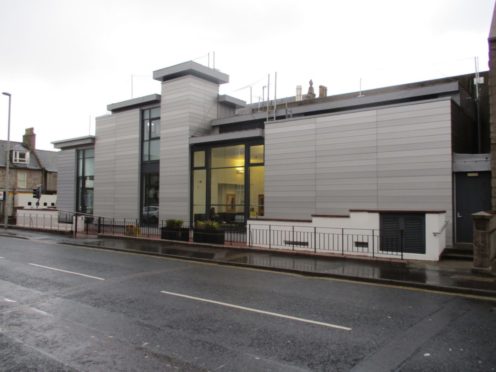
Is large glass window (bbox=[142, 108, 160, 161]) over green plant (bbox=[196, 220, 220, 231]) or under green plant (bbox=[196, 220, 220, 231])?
over

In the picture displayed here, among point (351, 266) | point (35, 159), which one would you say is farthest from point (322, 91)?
point (35, 159)

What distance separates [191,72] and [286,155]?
8876 millimetres

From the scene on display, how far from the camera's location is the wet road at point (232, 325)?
5227 millimetres

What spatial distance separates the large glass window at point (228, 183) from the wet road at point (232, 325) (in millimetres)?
9786

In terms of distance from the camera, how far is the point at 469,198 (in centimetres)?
1509

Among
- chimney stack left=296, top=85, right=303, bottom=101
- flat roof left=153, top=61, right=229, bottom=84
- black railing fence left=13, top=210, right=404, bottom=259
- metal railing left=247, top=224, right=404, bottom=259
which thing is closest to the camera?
metal railing left=247, top=224, right=404, bottom=259

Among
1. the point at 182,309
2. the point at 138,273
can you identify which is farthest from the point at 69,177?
the point at 182,309

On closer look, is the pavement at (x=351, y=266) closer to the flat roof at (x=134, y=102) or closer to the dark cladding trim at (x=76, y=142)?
the flat roof at (x=134, y=102)

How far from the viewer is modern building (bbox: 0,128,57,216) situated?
151 feet

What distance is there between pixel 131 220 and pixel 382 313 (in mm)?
21389

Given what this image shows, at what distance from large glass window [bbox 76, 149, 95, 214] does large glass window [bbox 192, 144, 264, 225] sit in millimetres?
11754

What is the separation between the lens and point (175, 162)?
79.3 ft

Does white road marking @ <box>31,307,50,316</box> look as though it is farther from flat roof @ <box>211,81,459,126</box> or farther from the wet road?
flat roof @ <box>211,81,459,126</box>

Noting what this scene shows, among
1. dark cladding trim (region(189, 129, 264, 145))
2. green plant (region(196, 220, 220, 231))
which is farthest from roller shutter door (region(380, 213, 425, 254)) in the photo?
dark cladding trim (region(189, 129, 264, 145))
